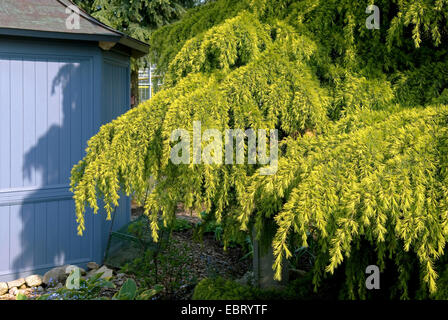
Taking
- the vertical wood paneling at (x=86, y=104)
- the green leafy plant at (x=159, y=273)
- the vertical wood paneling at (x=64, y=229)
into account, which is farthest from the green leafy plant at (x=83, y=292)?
the vertical wood paneling at (x=86, y=104)

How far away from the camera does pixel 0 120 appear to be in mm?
4633

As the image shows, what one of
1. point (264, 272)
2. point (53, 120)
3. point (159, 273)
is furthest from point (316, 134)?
point (53, 120)

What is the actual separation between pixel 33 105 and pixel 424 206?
4194mm

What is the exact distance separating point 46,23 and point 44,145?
1310mm

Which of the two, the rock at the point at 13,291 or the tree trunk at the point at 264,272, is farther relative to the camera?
the rock at the point at 13,291

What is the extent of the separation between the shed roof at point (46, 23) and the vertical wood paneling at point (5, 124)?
0.40 metres

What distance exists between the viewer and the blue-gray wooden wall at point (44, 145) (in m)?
4.67

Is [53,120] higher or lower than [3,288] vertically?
higher

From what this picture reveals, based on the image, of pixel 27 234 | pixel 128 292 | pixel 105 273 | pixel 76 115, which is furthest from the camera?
pixel 76 115

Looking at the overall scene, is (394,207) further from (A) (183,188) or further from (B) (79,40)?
(B) (79,40)

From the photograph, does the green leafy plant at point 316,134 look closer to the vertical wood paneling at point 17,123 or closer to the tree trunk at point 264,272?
the tree trunk at point 264,272

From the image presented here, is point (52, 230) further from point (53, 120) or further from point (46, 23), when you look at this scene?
point (46, 23)

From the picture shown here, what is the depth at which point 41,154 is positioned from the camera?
4805 millimetres
